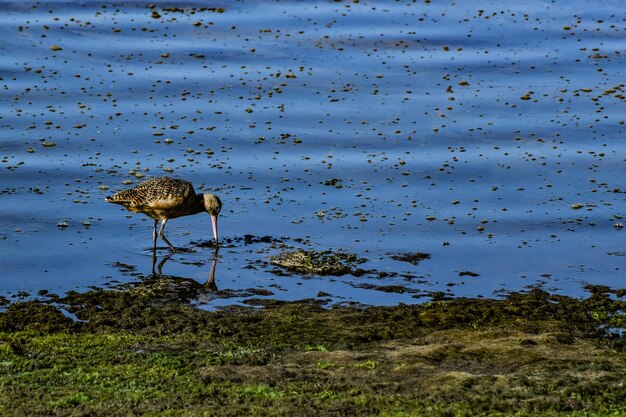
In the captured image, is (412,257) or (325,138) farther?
(325,138)

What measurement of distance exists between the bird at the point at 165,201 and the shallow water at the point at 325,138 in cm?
44

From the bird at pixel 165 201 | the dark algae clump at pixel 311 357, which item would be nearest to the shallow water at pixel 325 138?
the bird at pixel 165 201

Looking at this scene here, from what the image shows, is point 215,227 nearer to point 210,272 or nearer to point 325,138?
point 210,272

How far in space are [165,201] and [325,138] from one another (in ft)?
20.5

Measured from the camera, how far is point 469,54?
30.4 meters

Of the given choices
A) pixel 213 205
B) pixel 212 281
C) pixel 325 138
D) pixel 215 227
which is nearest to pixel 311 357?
pixel 212 281

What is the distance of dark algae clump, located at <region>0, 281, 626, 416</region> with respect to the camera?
11.8 metres

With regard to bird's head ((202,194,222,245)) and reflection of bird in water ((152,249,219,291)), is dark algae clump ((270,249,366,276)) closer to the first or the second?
reflection of bird in water ((152,249,219,291))

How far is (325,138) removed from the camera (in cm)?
2478

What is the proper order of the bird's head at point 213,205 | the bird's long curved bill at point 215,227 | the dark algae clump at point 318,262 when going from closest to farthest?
the dark algae clump at point 318,262, the bird's long curved bill at point 215,227, the bird's head at point 213,205

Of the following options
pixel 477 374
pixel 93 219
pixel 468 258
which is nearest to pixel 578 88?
pixel 468 258

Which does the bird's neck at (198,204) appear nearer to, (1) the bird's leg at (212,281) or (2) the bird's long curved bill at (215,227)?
(2) the bird's long curved bill at (215,227)

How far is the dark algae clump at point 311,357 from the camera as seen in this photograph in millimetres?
11781

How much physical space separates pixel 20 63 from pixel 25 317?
14839mm
